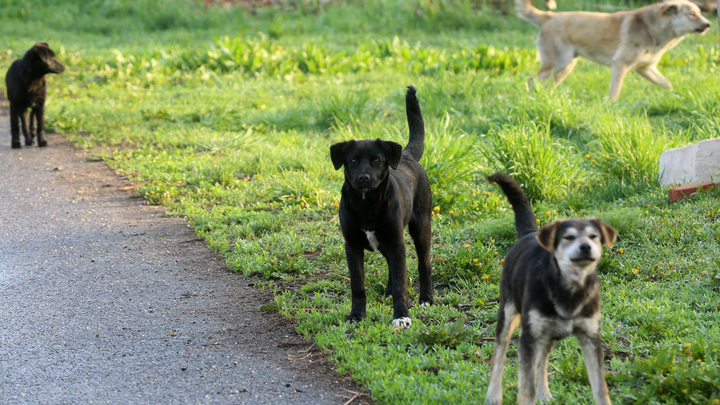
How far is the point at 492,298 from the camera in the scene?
13.8 ft

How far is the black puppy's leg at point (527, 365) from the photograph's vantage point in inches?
104

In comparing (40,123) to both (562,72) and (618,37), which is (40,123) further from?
(618,37)

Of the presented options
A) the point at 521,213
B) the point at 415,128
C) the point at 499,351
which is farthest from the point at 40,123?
the point at 499,351

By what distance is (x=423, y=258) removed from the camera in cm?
426

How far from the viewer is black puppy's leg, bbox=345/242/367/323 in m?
3.93

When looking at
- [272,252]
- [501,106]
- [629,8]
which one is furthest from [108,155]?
[629,8]

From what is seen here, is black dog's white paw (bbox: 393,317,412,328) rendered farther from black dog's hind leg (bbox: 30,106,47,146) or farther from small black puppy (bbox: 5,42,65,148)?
black dog's hind leg (bbox: 30,106,47,146)

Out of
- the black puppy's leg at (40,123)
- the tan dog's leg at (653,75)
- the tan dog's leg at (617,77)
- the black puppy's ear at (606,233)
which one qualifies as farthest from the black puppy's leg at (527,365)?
the tan dog's leg at (653,75)

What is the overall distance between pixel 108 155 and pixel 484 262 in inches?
214

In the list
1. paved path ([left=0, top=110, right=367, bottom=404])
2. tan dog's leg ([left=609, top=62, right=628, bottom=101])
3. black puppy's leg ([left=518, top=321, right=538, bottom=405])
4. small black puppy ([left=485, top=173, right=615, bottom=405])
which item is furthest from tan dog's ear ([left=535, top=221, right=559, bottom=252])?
tan dog's leg ([left=609, top=62, right=628, bottom=101])

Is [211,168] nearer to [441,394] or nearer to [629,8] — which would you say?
[441,394]

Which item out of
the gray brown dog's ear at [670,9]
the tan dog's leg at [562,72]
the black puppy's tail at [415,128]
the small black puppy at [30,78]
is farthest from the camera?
the tan dog's leg at [562,72]

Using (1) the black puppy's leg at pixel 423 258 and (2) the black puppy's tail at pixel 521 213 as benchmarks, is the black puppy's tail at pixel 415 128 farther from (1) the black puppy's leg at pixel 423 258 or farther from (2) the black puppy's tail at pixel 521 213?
(2) the black puppy's tail at pixel 521 213

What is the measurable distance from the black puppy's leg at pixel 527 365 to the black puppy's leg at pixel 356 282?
4.69 feet
